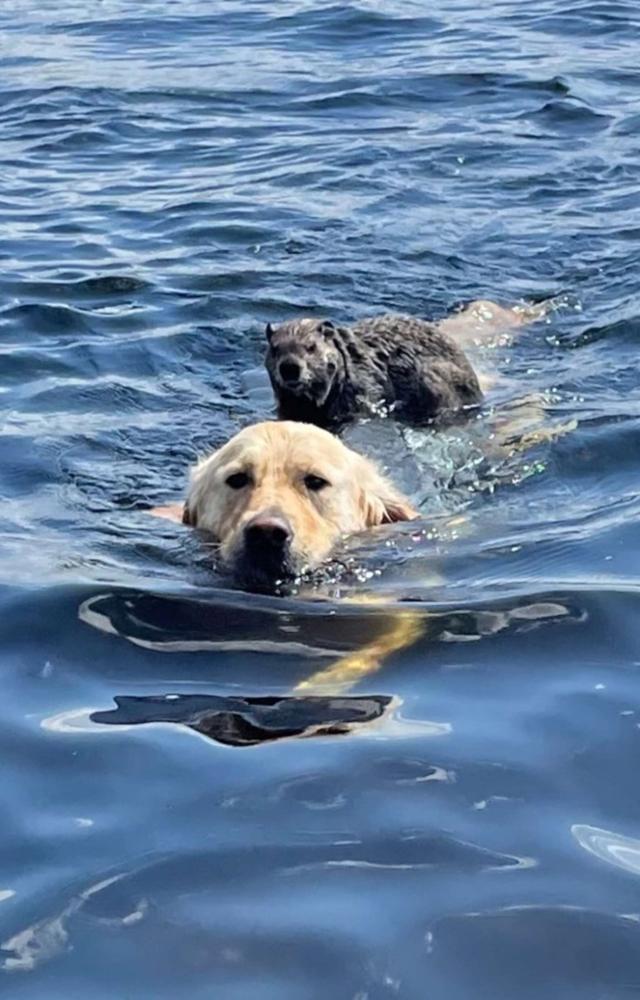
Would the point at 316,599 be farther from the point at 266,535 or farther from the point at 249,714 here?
the point at 249,714

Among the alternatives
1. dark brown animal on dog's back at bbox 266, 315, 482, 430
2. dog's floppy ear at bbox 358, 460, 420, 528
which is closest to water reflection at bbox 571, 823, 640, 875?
dog's floppy ear at bbox 358, 460, 420, 528

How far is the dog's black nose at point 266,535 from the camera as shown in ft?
19.1

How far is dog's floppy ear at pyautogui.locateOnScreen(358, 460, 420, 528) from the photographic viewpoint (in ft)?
21.5

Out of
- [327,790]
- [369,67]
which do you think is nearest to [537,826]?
[327,790]

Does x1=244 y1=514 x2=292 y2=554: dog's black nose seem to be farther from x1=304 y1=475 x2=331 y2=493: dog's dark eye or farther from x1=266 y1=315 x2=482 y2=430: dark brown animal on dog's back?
x1=266 y1=315 x2=482 y2=430: dark brown animal on dog's back

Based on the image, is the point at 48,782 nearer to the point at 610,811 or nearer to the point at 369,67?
the point at 610,811

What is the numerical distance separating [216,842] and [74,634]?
1566 mm

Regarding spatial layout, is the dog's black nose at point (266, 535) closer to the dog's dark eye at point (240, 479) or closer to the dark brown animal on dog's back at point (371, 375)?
the dog's dark eye at point (240, 479)

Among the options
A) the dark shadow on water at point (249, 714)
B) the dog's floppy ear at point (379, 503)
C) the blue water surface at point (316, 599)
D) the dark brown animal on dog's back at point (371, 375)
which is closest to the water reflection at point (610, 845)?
the blue water surface at point (316, 599)

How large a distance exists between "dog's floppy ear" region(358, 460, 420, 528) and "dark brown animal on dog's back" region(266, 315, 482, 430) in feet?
5.60

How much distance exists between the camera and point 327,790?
405 centimetres

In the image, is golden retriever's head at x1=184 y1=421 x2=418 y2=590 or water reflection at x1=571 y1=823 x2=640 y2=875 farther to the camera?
golden retriever's head at x1=184 y1=421 x2=418 y2=590

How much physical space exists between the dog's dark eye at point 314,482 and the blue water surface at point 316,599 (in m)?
0.36

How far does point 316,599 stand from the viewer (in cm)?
568
